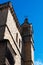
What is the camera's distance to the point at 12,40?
18.5m

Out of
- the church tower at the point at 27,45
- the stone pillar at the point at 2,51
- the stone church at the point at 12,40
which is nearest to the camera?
the stone pillar at the point at 2,51

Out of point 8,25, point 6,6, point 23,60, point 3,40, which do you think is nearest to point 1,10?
point 6,6

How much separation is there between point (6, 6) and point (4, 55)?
5.63 metres

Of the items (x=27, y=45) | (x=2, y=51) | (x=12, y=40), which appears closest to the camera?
(x=2, y=51)

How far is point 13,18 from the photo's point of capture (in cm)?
2017

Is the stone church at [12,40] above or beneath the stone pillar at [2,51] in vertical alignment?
above

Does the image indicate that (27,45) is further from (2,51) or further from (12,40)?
(2,51)

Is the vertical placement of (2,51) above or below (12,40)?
below

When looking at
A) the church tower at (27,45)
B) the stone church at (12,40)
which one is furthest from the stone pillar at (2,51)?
the church tower at (27,45)

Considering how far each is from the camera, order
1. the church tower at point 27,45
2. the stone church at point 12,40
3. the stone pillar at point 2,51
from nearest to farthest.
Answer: the stone pillar at point 2,51
the stone church at point 12,40
the church tower at point 27,45

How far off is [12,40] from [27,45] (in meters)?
5.42

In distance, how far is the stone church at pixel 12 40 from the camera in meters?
15.3

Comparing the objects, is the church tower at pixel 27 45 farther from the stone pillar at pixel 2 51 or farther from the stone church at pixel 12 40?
the stone pillar at pixel 2 51

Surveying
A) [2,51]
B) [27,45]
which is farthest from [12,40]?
[27,45]
